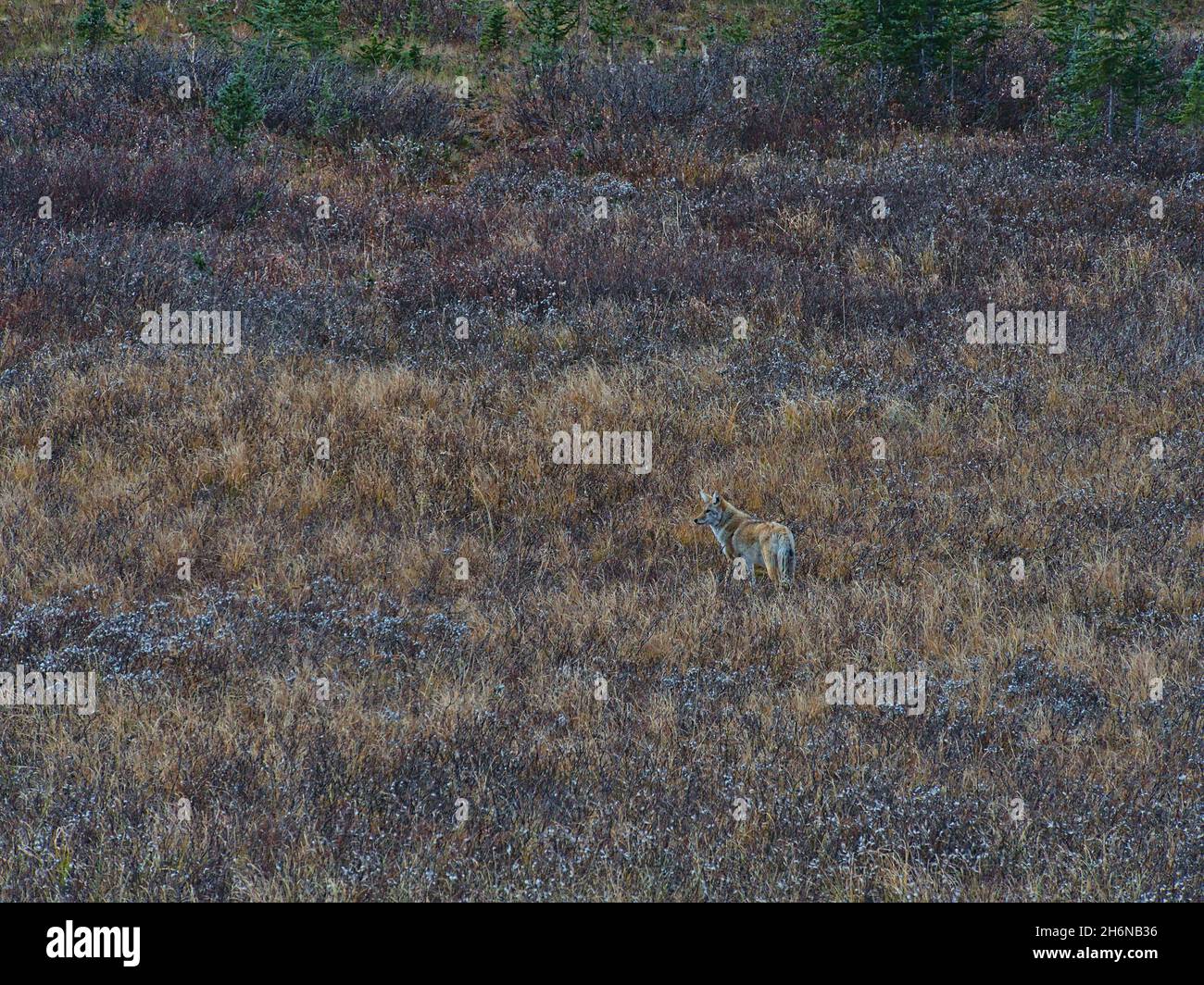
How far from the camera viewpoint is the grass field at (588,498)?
475cm

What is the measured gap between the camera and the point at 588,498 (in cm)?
938

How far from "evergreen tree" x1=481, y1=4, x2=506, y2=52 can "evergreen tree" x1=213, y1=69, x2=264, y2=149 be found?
23.9ft

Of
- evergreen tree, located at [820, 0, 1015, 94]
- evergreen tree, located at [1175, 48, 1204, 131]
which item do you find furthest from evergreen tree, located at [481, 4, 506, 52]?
evergreen tree, located at [1175, 48, 1204, 131]

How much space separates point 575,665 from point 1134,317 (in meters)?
8.97

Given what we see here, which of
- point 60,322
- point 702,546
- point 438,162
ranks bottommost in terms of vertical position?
point 702,546

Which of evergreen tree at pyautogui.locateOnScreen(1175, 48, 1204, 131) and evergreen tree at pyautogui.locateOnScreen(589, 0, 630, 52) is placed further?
evergreen tree at pyautogui.locateOnScreen(589, 0, 630, 52)

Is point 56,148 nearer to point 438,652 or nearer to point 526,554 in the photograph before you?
point 526,554

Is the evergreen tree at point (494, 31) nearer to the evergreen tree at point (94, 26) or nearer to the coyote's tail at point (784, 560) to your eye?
the evergreen tree at point (94, 26)

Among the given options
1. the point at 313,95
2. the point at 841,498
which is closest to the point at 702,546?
the point at 841,498

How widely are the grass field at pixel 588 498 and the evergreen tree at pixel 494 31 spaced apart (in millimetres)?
4504

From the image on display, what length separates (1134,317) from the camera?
1260 cm

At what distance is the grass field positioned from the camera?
4.75 metres

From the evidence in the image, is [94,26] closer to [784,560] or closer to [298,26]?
[298,26]

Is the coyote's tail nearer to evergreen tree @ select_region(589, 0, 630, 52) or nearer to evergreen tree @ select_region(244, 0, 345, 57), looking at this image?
evergreen tree @ select_region(244, 0, 345, 57)
